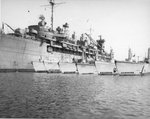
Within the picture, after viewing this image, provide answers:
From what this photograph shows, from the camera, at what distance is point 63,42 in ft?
123

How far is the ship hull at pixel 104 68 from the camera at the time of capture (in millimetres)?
39406

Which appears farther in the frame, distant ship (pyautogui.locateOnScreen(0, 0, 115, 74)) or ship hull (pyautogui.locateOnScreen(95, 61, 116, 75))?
ship hull (pyautogui.locateOnScreen(95, 61, 116, 75))

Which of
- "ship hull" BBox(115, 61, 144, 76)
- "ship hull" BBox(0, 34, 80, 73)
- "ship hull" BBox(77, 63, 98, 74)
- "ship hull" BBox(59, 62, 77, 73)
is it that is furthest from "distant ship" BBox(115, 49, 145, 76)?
"ship hull" BBox(0, 34, 80, 73)

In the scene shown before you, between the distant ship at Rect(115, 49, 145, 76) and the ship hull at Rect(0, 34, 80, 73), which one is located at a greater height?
the ship hull at Rect(0, 34, 80, 73)

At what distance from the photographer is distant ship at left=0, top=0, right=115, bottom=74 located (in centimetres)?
2806

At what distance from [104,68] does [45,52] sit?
13.5 m

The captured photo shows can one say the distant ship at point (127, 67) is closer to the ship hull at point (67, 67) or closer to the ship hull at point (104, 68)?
the ship hull at point (104, 68)

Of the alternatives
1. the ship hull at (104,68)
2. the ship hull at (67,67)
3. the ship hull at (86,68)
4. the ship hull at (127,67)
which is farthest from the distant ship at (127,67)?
the ship hull at (67,67)

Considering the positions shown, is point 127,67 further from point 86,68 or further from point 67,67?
point 67,67

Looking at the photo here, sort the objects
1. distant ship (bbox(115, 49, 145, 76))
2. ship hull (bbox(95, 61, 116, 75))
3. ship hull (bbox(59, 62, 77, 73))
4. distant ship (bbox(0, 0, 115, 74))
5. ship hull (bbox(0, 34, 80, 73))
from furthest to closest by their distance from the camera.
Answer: distant ship (bbox(115, 49, 145, 76))
ship hull (bbox(95, 61, 116, 75))
ship hull (bbox(59, 62, 77, 73))
distant ship (bbox(0, 0, 115, 74))
ship hull (bbox(0, 34, 80, 73))

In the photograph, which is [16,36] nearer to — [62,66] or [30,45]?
[30,45]

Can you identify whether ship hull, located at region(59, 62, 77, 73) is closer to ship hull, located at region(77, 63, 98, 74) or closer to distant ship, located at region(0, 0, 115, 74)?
distant ship, located at region(0, 0, 115, 74)

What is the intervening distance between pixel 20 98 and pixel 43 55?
24312 mm

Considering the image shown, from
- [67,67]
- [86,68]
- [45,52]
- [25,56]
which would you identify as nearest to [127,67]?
[86,68]
